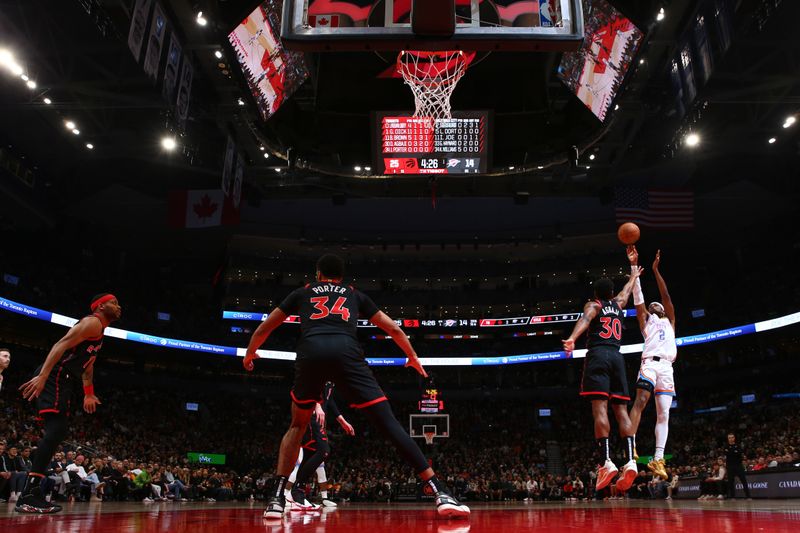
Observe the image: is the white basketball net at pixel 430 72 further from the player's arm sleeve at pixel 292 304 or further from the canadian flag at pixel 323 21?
the player's arm sleeve at pixel 292 304

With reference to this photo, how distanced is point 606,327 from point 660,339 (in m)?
1.40

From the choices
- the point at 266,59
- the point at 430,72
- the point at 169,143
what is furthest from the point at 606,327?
the point at 169,143

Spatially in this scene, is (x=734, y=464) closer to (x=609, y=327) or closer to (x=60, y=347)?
(x=609, y=327)

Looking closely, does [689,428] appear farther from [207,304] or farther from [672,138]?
[207,304]

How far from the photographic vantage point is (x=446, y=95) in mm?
14156

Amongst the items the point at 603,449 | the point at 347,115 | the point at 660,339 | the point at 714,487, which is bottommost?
the point at 714,487

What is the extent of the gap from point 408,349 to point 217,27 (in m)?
14.4

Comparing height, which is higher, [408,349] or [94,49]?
[94,49]

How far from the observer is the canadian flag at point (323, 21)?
812 centimetres

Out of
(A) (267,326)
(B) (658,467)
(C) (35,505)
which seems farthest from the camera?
(B) (658,467)

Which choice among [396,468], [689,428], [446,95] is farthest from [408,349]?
[689,428]

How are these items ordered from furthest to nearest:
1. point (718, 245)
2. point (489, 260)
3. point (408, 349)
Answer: point (489, 260) < point (718, 245) < point (408, 349)

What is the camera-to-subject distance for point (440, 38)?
760cm

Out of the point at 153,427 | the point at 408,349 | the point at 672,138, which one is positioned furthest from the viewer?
the point at 153,427
